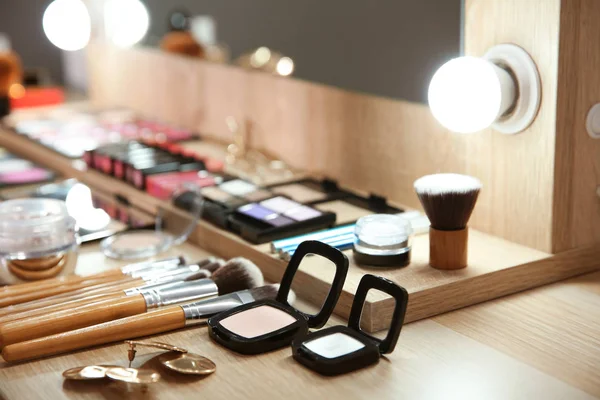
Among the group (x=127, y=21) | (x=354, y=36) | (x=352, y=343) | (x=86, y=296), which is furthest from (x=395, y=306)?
(x=127, y=21)

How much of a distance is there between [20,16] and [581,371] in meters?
2.34

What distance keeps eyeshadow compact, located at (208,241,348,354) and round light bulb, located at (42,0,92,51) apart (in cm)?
141

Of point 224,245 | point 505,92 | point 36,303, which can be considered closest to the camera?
point 36,303

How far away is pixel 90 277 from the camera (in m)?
1.18

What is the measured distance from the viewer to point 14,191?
1721 millimetres

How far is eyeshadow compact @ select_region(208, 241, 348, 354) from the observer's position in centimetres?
99

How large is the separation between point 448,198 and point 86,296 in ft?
1.51

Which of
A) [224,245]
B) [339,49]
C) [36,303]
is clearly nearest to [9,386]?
[36,303]

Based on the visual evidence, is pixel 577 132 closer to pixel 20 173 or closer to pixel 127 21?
pixel 20 173

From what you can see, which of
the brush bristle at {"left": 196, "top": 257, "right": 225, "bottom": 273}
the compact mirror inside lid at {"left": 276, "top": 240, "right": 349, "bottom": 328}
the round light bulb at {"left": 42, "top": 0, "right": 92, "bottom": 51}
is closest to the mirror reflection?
the compact mirror inside lid at {"left": 276, "top": 240, "right": 349, "bottom": 328}

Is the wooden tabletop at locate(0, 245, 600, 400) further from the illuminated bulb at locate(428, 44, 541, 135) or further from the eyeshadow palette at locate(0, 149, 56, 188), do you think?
the eyeshadow palette at locate(0, 149, 56, 188)

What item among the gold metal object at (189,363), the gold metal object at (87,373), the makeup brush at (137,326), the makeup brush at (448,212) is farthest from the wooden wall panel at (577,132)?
the gold metal object at (87,373)

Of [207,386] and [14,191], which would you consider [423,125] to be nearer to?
[207,386]

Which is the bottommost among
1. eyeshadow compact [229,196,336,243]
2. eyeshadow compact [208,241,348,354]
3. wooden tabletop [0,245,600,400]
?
wooden tabletop [0,245,600,400]
